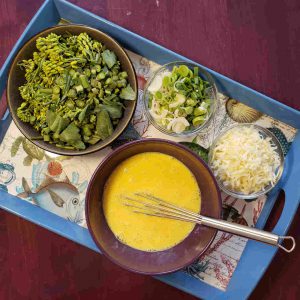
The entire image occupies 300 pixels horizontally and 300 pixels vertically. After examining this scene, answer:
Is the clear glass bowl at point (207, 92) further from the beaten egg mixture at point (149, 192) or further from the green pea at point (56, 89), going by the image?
the green pea at point (56, 89)

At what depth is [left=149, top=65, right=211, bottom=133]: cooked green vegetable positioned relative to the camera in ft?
5.17

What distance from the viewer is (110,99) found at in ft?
5.14

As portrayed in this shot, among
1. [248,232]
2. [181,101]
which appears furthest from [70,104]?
[248,232]

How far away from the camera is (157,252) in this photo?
1.58 metres

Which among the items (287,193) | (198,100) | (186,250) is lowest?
(186,250)

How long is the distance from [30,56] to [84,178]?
0.48 meters

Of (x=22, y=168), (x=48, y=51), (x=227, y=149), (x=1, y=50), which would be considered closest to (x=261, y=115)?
(x=227, y=149)

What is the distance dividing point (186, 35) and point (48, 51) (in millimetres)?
533

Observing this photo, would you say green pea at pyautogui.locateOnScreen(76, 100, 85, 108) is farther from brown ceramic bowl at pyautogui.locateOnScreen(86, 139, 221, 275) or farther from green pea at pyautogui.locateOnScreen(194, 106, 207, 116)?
green pea at pyautogui.locateOnScreen(194, 106, 207, 116)

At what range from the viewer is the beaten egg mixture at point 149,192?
1567 millimetres

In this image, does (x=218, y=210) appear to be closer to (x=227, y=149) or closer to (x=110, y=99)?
(x=227, y=149)

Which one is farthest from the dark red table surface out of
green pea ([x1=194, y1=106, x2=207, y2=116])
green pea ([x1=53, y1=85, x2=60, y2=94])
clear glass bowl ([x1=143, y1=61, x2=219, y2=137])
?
green pea ([x1=53, y1=85, x2=60, y2=94])

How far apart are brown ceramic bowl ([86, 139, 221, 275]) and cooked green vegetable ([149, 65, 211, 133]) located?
11 cm

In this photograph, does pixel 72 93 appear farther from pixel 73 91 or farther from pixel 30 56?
pixel 30 56
